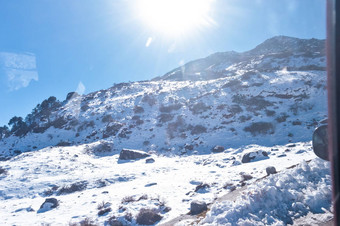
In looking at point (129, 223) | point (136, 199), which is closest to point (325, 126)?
point (129, 223)

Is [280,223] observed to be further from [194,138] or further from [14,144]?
[14,144]

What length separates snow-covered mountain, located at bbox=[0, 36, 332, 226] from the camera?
21.1 feet

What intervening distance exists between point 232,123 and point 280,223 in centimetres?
2860

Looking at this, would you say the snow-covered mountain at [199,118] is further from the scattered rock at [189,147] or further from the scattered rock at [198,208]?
the scattered rock at [198,208]

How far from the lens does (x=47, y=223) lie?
938 cm

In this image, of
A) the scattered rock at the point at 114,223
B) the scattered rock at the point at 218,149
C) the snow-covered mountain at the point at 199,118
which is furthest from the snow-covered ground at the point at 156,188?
the snow-covered mountain at the point at 199,118

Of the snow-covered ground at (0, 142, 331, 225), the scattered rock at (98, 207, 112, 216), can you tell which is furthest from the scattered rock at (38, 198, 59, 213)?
the scattered rock at (98, 207, 112, 216)

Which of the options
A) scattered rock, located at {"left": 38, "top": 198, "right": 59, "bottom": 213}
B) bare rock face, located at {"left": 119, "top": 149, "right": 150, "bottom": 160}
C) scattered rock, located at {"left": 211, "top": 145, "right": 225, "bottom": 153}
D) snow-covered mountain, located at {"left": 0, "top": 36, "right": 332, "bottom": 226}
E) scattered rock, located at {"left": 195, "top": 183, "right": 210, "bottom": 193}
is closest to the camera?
snow-covered mountain, located at {"left": 0, "top": 36, "right": 332, "bottom": 226}

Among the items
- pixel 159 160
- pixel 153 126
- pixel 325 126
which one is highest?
pixel 325 126

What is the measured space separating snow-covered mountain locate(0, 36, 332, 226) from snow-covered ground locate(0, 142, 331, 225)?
46mm

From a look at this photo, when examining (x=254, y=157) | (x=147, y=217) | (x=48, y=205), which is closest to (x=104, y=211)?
(x=147, y=217)

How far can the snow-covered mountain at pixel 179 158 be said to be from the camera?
643 cm

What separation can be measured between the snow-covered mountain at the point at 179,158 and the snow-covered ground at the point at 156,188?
0.05m

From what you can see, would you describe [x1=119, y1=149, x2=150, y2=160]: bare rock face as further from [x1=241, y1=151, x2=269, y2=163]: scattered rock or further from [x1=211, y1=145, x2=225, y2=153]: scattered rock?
[x1=241, y1=151, x2=269, y2=163]: scattered rock
